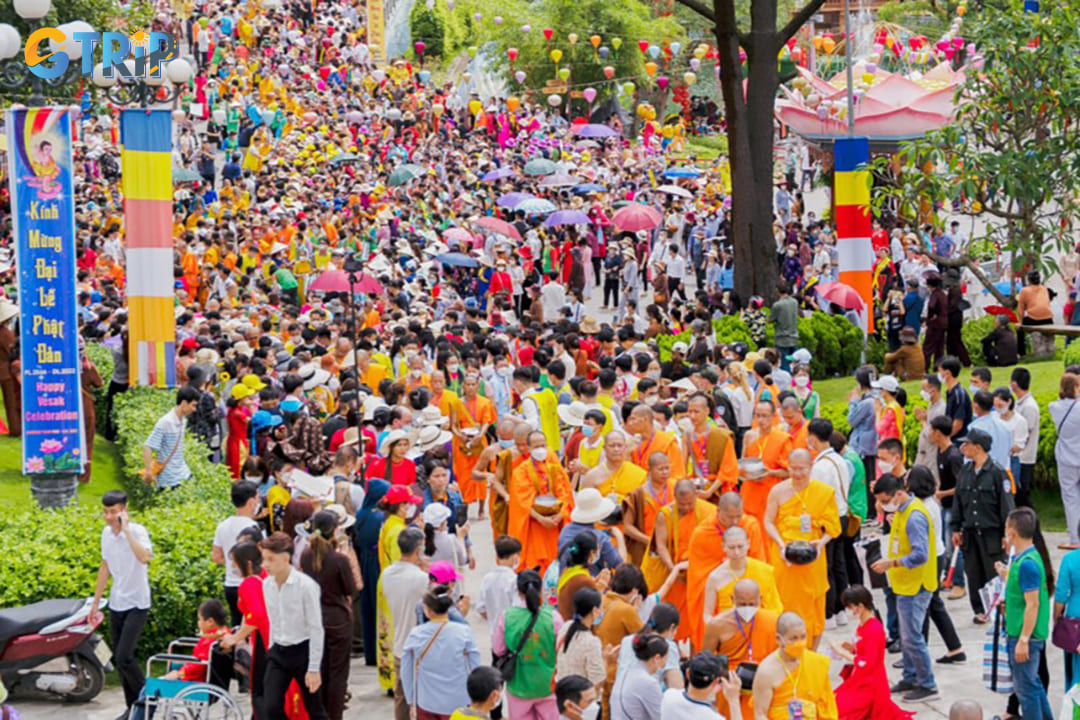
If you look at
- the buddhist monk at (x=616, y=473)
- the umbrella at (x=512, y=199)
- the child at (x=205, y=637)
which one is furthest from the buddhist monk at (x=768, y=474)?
the umbrella at (x=512, y=199)

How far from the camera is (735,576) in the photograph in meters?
9.49

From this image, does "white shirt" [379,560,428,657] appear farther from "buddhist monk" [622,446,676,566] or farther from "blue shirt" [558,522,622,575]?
"buddhist monk" [622,446,676,566]

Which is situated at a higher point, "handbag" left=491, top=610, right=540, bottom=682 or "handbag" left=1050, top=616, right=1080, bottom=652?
"handbag" left=491, top=610, right=540, bottom=682

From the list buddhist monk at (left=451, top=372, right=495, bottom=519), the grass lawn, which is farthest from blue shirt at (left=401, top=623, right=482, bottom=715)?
the grass lawn

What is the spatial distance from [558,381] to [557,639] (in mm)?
5970

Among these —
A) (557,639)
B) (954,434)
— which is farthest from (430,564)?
(954,434)

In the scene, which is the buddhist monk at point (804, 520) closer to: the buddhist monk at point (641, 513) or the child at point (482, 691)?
the buddhist monk at point (641, 513)

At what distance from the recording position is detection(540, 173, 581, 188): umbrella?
35969 millimetres

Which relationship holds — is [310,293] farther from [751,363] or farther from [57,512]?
[57,512]

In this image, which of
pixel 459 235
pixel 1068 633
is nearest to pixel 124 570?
pixel 1068 633

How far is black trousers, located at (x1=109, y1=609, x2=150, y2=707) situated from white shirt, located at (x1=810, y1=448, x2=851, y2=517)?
15.3ft

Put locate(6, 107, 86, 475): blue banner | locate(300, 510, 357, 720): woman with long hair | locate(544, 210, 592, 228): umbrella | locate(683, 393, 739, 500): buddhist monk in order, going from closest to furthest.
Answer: locate(300, 510, 357, 720): woman with long hair, locate(683, 393, 739, 500): buddhist monk, locate(6, 107, 86, 475): blue banner, locate(544, 210, 592, 228): umbrella

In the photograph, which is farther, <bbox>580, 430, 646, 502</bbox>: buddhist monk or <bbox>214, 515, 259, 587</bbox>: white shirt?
<bbox>580, 430, 646, 502</bbox>: buddhist monk

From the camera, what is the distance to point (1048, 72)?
53.0 ft
